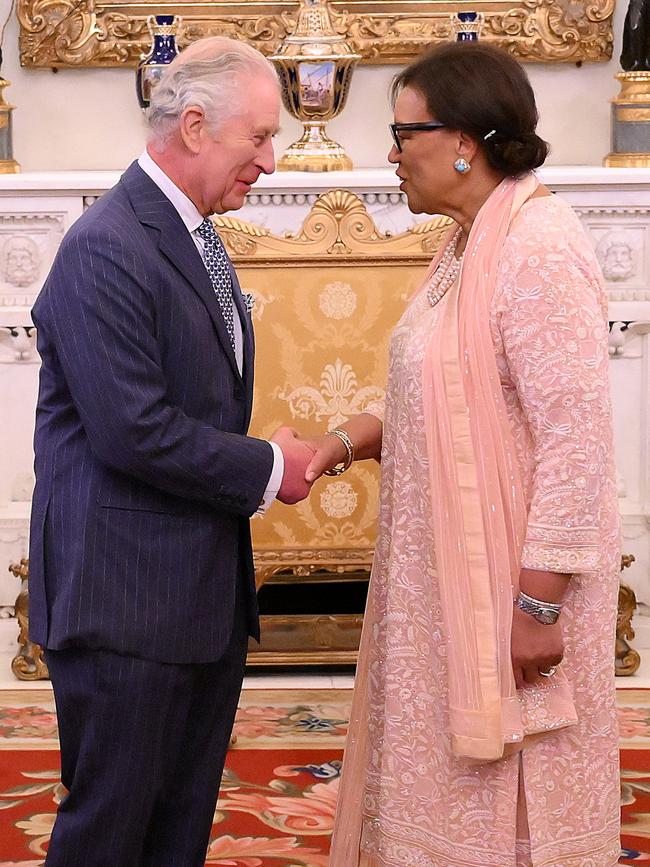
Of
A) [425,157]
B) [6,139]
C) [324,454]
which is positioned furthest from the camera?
[6,139]

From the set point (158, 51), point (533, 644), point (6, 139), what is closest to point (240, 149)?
point (533, 644)

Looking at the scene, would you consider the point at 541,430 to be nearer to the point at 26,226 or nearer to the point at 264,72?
the point at 264,72

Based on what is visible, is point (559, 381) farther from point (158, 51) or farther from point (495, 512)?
point (158, 51)

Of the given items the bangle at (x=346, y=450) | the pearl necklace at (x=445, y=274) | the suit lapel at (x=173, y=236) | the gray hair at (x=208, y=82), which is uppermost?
the gray hair at (x=208, y=82)

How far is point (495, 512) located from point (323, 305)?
6.19ft

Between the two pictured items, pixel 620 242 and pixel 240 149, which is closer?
pixel 240 149

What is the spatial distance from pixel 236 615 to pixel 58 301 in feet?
2.24

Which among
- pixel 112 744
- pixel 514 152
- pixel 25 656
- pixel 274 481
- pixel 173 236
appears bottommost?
pixel 25 656

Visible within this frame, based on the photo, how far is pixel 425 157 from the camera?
2.18 metres

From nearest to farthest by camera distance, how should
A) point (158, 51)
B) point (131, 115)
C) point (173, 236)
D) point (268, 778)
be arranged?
1. point (173, 236)
2. point (268, 778)
3. point (158, 51)
4. point (131, 115)

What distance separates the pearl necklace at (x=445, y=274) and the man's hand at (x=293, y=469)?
34cm

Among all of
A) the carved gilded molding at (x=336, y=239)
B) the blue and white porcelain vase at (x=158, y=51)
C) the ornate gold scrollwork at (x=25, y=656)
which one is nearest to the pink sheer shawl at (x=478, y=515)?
the carved gilded molding at (x=336, y=239)

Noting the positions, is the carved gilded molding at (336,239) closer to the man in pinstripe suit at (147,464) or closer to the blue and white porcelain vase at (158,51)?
the blue and white porcelain vase at (158,51)

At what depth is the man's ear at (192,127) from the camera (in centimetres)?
204
